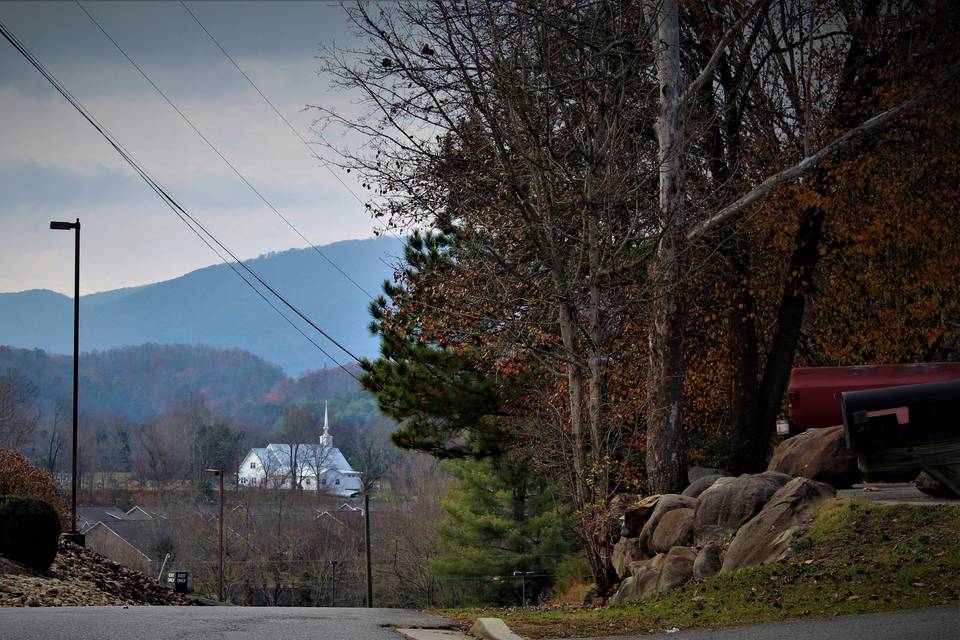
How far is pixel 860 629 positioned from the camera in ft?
26.4

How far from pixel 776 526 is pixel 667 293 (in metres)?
6.97

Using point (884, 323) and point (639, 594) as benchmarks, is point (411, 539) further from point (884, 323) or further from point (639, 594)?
point (639, 594)

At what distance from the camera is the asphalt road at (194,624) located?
8.96 meters

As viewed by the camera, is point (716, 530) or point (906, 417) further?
point (716, 530)

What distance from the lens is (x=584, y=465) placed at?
693 inches

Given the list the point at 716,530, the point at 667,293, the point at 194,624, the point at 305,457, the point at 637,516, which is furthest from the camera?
the point at 305,457

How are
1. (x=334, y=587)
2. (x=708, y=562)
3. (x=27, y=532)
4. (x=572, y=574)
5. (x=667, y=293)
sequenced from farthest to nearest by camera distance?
1. (x=334, y=587)
2. (x=572, y=574)
3. (x=667, y=293)
4. (x=27, y=532)
5. (x=708, y=562)

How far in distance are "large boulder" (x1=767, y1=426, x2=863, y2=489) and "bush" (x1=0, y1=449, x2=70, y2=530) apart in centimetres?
1406

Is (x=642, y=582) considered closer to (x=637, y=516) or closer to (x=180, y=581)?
(x=637, y=516)

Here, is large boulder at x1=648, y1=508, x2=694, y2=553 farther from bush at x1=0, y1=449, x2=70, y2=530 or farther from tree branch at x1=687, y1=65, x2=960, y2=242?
bush at x1=0, y1=449, x2=70, y2=530

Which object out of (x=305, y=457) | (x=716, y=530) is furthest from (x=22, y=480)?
(x=305, y=457)

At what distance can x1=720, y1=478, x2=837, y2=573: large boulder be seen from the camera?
444 inches

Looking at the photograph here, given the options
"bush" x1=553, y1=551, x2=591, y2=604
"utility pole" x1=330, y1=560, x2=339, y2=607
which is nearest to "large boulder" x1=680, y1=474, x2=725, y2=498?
"bush" x1=553, y1=551, x2=591, y2=604

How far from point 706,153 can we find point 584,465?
8.71 m
